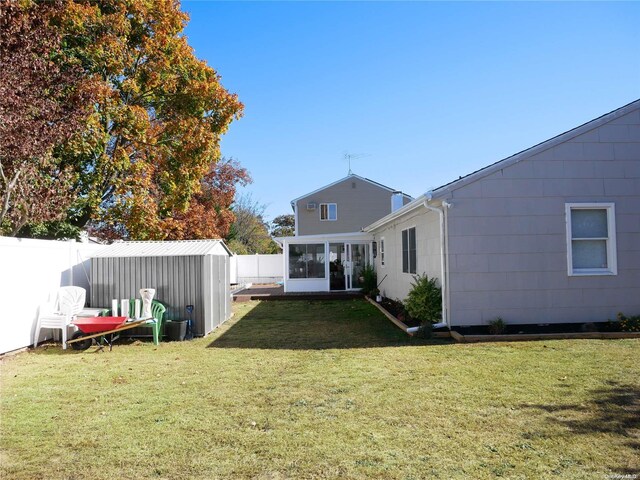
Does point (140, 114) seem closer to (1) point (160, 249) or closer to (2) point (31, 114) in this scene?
(2) point (31, 114)

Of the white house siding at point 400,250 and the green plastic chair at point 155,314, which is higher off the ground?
the white house siding at point 400,250

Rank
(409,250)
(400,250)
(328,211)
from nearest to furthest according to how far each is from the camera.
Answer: (409,250)
(400,250)
(328,211)

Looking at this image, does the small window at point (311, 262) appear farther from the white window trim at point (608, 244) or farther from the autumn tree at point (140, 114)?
the white window trim at point (608, 244)

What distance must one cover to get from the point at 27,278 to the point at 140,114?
8.05 metres

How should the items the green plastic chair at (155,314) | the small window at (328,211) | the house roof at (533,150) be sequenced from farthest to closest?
1. the small window at (328,211)
2. the green plastic chair at (155,314)
3. the house roof at (533,150)

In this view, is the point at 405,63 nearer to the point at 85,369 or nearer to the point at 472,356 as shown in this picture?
the point at 472,356

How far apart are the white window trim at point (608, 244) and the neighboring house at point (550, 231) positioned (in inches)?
0.8

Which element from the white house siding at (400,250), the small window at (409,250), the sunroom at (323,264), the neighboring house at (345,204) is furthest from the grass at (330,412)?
the neighboring house at (345,204)

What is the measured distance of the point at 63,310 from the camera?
963cm

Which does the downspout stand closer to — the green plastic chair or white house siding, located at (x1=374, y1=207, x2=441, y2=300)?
white house siding, located at (x1=374, y1=207, x2=441, y2=300)

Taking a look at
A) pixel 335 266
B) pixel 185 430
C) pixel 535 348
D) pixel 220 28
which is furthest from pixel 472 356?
pixel 335 266

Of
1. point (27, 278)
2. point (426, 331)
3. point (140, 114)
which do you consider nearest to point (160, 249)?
point (27, 278)

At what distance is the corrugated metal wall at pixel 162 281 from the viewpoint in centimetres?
1056

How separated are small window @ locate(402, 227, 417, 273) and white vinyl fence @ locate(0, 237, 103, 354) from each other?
27.5 feet
